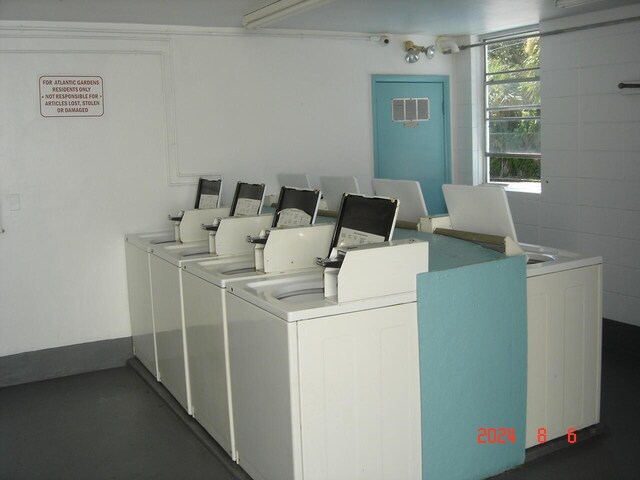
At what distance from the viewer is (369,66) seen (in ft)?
19.3

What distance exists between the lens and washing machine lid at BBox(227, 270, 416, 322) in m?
2.56

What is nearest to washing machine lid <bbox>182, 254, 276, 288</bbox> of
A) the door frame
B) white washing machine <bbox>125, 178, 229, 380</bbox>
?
white washing machine <bbox>125, 178, 229, 380</bbox>

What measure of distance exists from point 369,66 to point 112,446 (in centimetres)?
377

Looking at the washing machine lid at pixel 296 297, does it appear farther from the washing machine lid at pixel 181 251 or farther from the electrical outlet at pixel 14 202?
the electrical outlet at pixel 14 202

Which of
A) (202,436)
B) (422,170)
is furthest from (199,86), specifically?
(202,436)

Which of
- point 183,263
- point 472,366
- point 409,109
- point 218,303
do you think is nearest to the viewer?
point 472,366

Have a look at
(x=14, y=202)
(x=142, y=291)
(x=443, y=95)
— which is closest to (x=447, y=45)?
(x=443, y=95)

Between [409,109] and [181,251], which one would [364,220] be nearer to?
[181,251]

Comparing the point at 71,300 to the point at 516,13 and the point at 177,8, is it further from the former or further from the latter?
the point at 516,13

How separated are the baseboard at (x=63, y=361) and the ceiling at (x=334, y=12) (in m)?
2.27

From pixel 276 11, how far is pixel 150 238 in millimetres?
1760

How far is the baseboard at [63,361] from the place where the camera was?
4.66 metres

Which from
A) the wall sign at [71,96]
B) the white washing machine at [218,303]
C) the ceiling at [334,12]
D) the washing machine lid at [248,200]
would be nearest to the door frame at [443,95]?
the ceiling at [334,12]

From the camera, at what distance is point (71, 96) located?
15.5 feet
